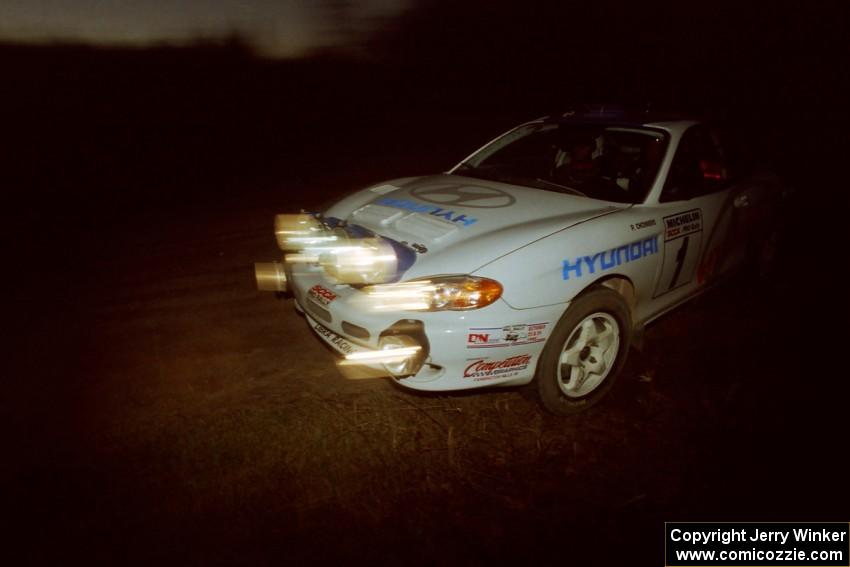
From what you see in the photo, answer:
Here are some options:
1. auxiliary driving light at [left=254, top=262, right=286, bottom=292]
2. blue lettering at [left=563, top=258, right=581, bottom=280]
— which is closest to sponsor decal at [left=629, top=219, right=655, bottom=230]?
blue lettering at [left=563, top=258, right=581, bottom=280]

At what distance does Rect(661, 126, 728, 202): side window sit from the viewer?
3.40m

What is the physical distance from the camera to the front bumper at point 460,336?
252 centimetres

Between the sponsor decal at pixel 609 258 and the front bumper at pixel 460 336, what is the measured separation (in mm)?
197

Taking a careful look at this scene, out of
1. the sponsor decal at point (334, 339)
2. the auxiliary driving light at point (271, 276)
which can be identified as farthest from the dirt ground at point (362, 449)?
the auxiliary driving light at point (271, 276)

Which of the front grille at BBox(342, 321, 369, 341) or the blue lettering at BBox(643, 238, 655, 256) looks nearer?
the front grille at BBox(342, 321, 369, 341)

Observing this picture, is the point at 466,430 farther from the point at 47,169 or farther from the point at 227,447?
the point at 47,169

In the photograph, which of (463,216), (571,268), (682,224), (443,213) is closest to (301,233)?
(443,213)

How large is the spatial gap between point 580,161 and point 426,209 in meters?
1.47

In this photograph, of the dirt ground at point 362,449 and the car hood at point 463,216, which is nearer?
the dirt ground at point 362,449

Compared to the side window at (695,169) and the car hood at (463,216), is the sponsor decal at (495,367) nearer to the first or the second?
the car hood at (463,216)

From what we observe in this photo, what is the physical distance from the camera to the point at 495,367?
2637mm

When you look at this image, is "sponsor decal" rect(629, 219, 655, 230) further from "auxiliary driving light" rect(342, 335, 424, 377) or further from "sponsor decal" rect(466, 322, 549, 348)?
"auxiliary driving light" rect(342, 335, 424, 377)

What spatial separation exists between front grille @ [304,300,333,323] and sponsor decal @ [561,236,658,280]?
4.13 feet

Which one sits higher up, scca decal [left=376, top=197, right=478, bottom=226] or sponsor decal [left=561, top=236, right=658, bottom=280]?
scca decal [left=376, top=197, right=478, bottom=226]
